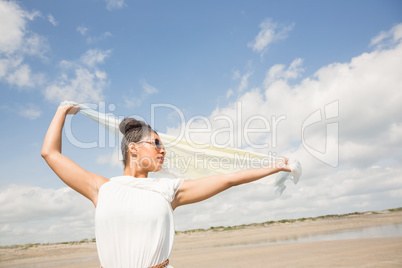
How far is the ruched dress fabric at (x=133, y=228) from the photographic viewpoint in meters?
1.84

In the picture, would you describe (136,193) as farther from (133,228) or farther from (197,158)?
(197,158)

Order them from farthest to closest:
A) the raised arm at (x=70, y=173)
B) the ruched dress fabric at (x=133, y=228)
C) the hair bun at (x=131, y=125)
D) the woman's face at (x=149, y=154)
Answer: the hair bun at (x=131, y=125) < the woman's face at (x=149, y=154) < the raised arm at (x=70, y=173) < the ruched dress fabric at (x=133, y=228)

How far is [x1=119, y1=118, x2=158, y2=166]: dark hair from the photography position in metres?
2.24

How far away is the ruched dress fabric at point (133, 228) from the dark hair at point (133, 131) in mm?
429

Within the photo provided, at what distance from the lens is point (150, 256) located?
184 cm

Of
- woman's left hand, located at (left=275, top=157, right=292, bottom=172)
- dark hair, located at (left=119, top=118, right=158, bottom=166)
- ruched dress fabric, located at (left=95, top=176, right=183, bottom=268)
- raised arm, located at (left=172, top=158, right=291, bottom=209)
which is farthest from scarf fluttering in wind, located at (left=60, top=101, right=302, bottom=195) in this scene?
ruched dress fabric, located at (left=95, top=176, right=183, bottom=268)

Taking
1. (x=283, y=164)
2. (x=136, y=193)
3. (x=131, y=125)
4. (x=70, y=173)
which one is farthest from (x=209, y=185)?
(x=70, y=173)

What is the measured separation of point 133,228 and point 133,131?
745 millimetres

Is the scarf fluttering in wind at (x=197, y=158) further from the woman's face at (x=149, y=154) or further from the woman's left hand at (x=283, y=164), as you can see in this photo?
the woman's face at (x=149, y=154)

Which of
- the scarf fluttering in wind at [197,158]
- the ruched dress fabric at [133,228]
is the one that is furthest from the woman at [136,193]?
the scarf fluttering in wind at [197,158]

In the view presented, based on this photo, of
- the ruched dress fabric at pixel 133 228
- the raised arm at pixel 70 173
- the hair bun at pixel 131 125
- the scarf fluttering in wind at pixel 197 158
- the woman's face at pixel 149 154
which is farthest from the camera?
the scarf fluttering in wind at pixel 197 158

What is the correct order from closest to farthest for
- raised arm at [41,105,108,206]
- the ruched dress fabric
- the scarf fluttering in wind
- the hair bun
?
the ruched dress fabric → raised arm at [41,105,108,206] → the hair bun → the scarf fluttering in wind

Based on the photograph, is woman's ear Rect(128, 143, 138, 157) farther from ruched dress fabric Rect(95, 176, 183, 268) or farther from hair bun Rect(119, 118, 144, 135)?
ruched dress fabric Rect(95, 176, 183, 268)

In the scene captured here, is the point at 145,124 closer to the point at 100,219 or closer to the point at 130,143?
the point at 130,143
